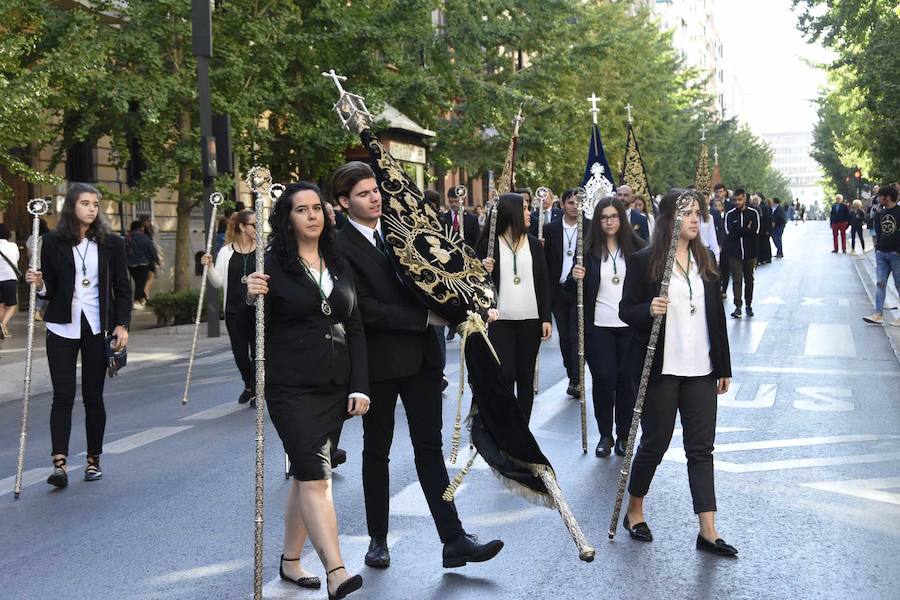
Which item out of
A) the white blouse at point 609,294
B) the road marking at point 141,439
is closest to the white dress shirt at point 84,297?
the road marking at point 141,439

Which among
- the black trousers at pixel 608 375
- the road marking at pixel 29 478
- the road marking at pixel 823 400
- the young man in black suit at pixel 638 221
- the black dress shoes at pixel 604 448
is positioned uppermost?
the young man in black suit at pixel 638 221

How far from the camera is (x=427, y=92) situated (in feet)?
86.1

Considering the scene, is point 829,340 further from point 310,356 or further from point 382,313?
point 310,356

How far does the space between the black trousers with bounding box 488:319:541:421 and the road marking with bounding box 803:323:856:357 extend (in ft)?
23.2

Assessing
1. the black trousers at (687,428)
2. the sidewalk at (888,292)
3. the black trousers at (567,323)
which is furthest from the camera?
the sidewalk at (888,292)

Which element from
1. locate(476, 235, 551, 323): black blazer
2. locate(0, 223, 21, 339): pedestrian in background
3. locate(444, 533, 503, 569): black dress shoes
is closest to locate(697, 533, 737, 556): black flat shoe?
locate(444, 533, 503, 569): black dress shoes

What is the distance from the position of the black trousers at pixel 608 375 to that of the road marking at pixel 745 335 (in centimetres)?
580

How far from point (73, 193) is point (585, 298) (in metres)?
3.55

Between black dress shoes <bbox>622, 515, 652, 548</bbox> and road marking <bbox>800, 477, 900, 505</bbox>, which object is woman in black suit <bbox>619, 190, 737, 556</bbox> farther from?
road marking <bbox>800, 477, 900, 505</bbox>

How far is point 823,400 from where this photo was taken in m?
10.9

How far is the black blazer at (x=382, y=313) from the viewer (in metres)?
5.50

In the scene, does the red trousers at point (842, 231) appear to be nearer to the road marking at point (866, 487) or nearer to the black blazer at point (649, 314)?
the road marking at point (866, 487)

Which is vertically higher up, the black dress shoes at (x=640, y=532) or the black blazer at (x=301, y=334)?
the black blazer at (x=301, y=334)

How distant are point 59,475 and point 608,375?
365 cm
